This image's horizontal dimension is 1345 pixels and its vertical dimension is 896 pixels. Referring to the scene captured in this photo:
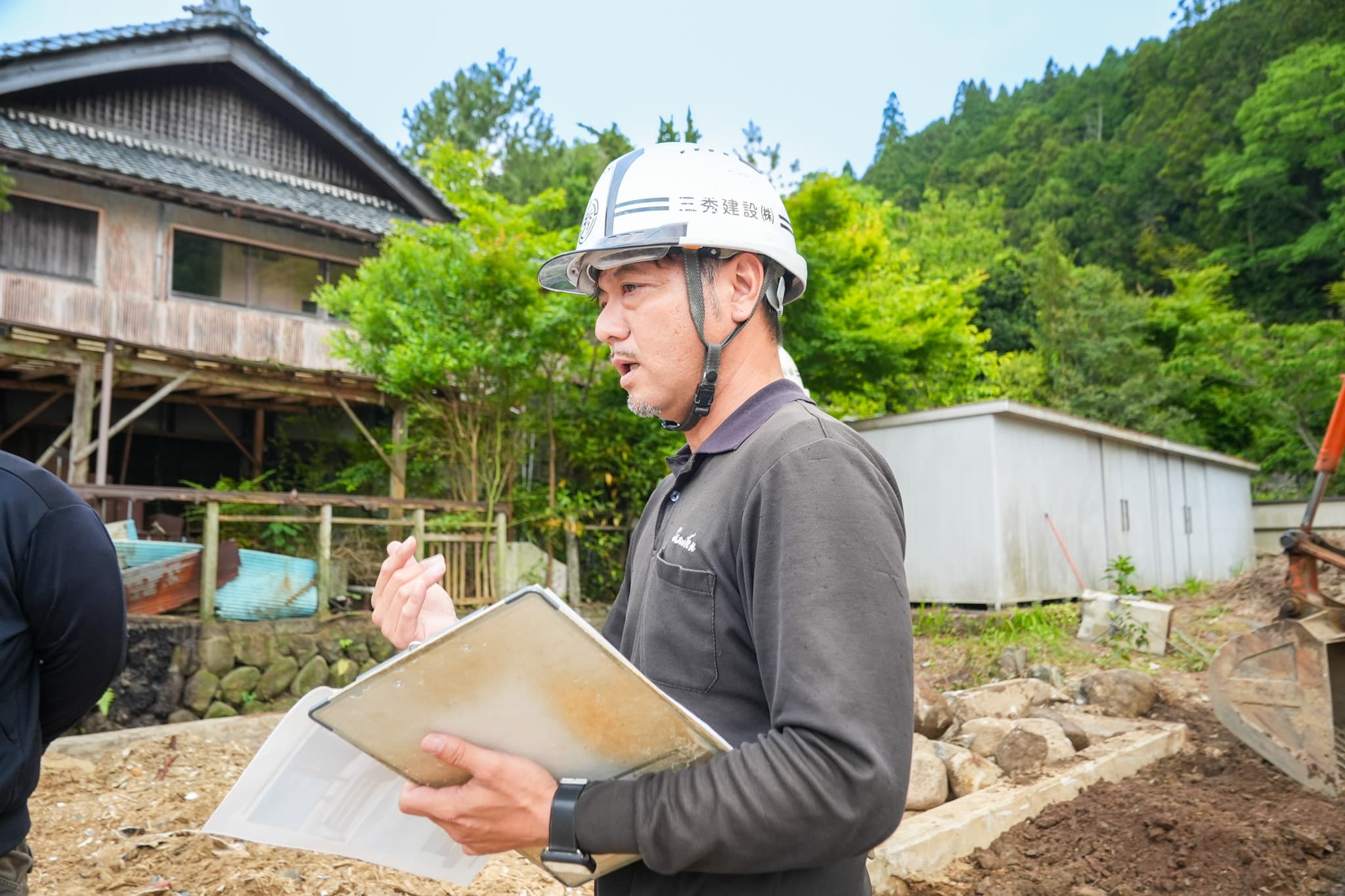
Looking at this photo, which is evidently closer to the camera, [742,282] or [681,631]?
[681,631]

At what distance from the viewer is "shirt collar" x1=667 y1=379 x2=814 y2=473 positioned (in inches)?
53.0

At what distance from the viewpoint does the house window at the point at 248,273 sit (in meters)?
13.4

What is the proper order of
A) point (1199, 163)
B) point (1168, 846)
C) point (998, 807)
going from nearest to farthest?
point (1168, 846)
point (998, 807)
point (1199, 163)

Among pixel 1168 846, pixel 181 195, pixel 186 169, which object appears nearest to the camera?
pixel 1168 846

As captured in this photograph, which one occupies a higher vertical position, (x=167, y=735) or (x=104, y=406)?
(x=104, y=406)

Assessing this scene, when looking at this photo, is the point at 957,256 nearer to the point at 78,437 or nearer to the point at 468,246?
the point at 468,246

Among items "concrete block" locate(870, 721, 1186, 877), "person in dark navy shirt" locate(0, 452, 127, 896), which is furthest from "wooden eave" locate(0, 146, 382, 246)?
"concrete block" locate(870, 721, 1186, 877)

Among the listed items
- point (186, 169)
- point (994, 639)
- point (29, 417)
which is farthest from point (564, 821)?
point (186, 169)

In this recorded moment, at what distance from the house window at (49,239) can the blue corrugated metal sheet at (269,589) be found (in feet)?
20.5

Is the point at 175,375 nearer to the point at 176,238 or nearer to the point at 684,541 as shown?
the point at 176,238

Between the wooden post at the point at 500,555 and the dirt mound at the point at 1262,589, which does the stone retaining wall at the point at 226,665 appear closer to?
the wooden post at the point at 500,555

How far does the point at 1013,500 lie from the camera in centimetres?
1150

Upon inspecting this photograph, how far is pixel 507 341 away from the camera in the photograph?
10641 millimetres

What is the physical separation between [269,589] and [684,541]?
8.85 metres
